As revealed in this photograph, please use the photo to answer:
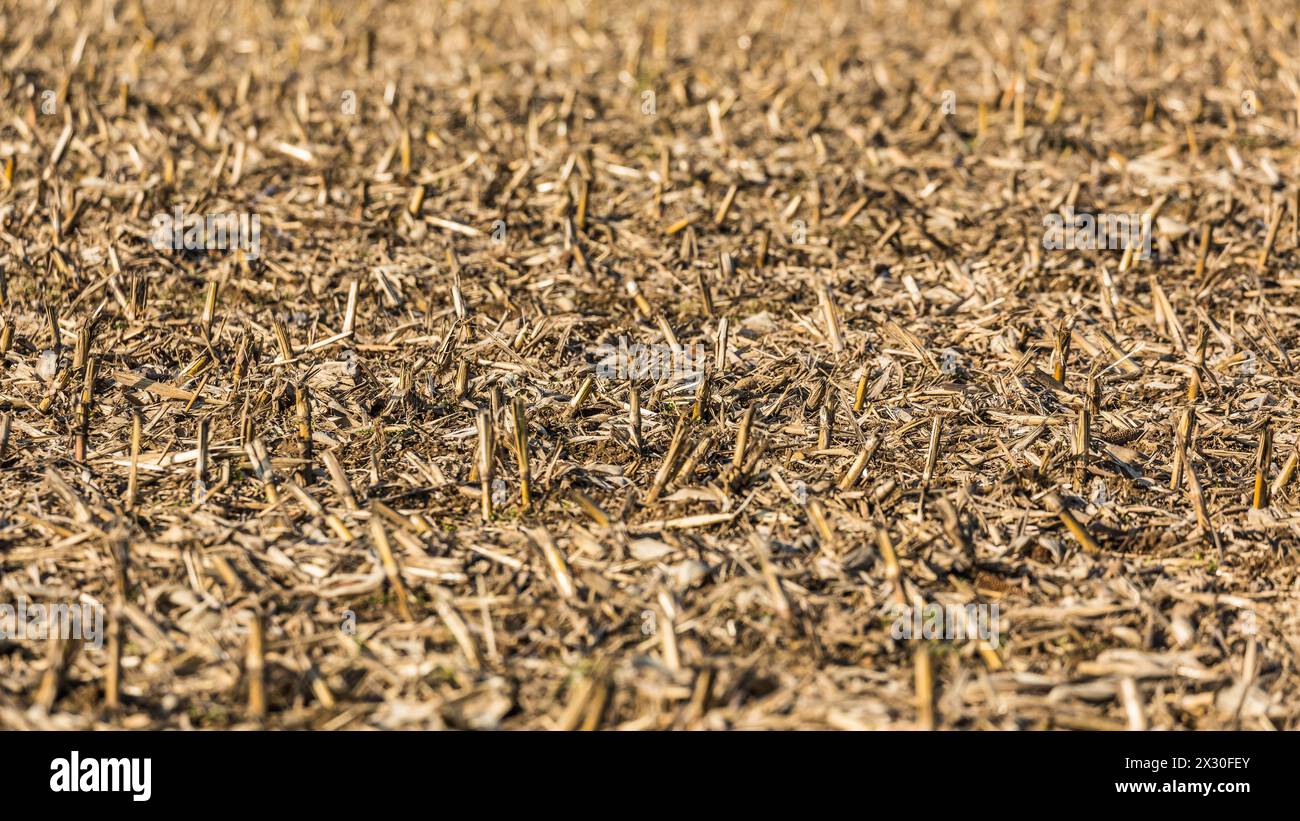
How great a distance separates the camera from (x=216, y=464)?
5.55 metres

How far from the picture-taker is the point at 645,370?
644cm

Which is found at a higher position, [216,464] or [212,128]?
[212,128]

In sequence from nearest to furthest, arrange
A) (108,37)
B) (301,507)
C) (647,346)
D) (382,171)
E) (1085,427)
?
(301,507)
(1085,427)
(647,346)
(382,171)
(108,37)

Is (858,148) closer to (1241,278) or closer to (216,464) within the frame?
(1241,278)

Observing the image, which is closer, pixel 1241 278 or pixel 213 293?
pixel 213 293

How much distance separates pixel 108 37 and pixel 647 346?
6030 millimetres

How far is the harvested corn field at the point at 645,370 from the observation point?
15.0ft

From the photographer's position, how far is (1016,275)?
7367mm

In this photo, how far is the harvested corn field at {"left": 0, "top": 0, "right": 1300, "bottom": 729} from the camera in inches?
A: 180

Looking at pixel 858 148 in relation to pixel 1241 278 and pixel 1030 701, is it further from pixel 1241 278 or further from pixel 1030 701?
pixel 1030 701
